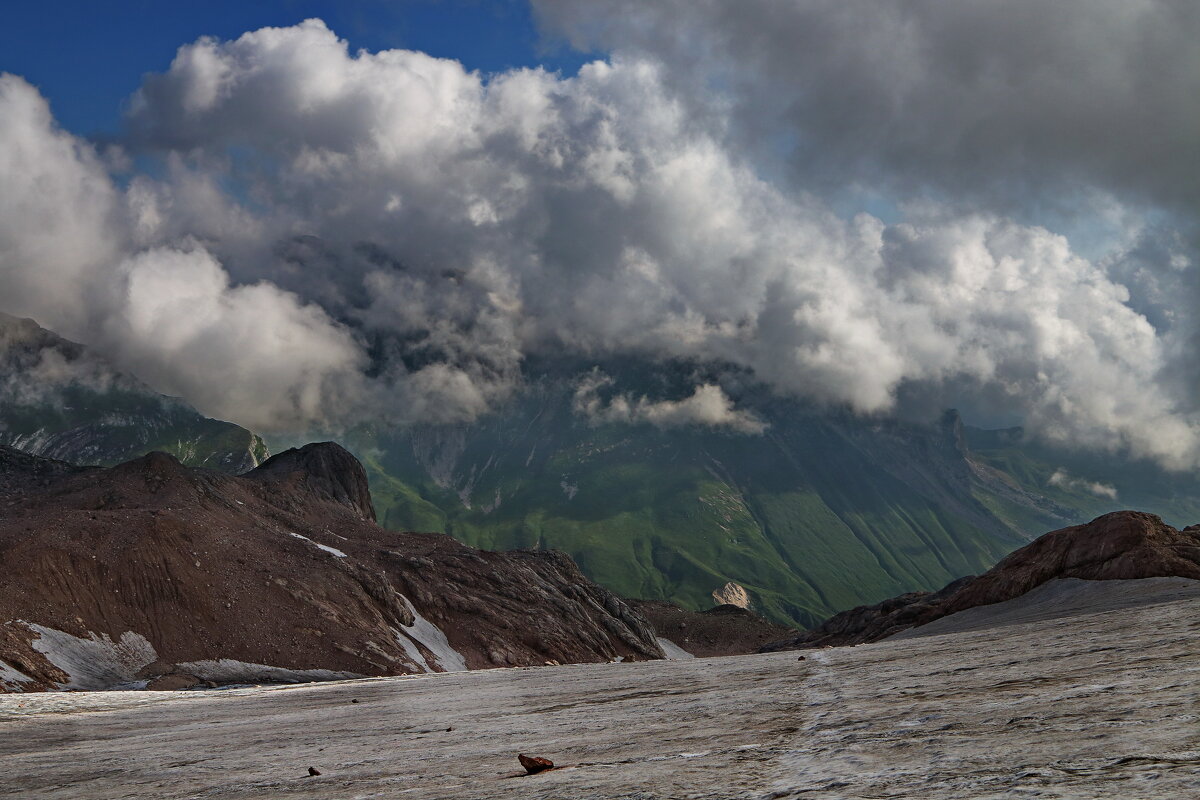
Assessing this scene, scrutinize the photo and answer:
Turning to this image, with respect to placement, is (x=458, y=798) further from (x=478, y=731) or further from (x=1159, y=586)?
(x=1159, y=586)

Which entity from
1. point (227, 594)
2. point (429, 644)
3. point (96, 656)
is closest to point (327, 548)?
point (429, 644)

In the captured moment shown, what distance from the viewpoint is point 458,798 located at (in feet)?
54.7

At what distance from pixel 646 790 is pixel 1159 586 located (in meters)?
61.3

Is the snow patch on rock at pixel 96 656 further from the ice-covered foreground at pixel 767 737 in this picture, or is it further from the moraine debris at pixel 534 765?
the moraine debris at pixel 534 765

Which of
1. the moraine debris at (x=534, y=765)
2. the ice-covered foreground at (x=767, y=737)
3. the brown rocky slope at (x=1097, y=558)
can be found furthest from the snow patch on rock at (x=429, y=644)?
the moraine debris at (x=534, y=765)

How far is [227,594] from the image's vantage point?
12450cm

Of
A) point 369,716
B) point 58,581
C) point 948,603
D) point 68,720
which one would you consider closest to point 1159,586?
point 948,603

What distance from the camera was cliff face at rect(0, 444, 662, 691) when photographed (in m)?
108

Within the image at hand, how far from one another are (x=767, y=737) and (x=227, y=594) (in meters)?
120

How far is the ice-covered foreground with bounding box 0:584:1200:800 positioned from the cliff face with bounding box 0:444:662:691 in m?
67.3

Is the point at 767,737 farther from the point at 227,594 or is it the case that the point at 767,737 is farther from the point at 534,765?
the point at 227,594

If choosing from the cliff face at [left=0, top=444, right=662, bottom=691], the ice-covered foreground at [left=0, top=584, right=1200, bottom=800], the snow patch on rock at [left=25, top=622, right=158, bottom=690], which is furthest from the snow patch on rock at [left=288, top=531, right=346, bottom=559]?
the ice-covered foreground at [left=0, top=584, right=1200, bottom=800]

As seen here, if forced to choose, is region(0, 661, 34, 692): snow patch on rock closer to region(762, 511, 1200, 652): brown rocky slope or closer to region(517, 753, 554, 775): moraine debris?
region(517, 753, 554, 775): moraine debris

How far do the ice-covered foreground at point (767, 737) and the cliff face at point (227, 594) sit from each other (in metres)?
67.3
